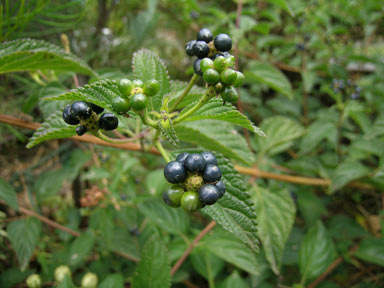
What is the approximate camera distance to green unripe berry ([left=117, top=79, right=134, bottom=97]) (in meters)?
0.59

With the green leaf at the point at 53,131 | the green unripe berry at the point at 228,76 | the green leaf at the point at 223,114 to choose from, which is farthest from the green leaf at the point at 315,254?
the green leaf at the point at 53,131

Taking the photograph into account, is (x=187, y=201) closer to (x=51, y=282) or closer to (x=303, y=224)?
(x=51, y=282)

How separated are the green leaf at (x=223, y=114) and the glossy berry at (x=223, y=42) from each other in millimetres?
126

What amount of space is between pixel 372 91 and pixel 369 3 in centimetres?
63

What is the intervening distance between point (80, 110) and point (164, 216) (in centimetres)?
78

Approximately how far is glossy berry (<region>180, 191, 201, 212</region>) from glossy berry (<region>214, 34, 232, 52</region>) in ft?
1.16

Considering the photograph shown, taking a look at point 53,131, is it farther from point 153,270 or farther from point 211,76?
point 153,270

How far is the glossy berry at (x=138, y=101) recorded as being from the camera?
1.86 ft

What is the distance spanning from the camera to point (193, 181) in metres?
0.58

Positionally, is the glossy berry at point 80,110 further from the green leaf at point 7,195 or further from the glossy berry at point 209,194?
the green leaf at point 7,195

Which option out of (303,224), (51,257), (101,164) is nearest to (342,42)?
(303,224)

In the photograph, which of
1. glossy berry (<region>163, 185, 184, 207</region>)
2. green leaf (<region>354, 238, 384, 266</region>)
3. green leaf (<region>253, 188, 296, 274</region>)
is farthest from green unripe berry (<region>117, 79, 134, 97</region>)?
green leaf (<region>354, 238, 384, 266</region>)

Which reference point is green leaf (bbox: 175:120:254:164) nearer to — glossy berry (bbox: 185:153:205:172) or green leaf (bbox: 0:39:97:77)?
glossy berry (bbox: 185:153:205:172)

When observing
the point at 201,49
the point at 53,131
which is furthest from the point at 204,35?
the point at 53,131
